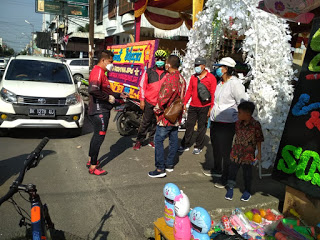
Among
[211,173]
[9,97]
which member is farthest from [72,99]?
[211,173]

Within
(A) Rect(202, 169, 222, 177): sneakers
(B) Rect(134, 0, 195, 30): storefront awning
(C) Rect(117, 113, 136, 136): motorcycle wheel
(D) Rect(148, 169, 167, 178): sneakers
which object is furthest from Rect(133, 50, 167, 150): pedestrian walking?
(B) Rect(134, 0, 195, 30): storefront awning

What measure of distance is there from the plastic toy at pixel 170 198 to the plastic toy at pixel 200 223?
0.74ft

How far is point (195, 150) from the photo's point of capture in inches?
223

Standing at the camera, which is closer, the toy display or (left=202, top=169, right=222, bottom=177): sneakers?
the toy display

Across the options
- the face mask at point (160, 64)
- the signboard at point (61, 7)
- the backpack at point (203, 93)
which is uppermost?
the signboard at point (61, 7)

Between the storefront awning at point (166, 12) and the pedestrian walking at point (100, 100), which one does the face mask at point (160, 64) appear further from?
the storefront awning at point (166, 12)

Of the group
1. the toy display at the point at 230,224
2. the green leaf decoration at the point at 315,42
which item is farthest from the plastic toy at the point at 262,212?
the green leaf decoration at the point at 315,42

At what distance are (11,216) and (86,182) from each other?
116 cm

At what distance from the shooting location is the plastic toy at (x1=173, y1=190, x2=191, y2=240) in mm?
2070

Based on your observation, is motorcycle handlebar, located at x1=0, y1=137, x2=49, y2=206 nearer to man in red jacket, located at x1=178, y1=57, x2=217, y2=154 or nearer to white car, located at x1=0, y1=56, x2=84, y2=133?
man in red jacket, located at x1=178, y1=57, x2=217, y2=154

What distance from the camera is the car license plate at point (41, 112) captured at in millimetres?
5477

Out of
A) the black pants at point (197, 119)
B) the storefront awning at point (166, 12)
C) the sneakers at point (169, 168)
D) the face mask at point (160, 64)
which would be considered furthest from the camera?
the storefront awning at point (166, 12)

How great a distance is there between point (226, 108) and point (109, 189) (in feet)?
6.79

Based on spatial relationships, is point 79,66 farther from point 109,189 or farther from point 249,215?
point 249,215
